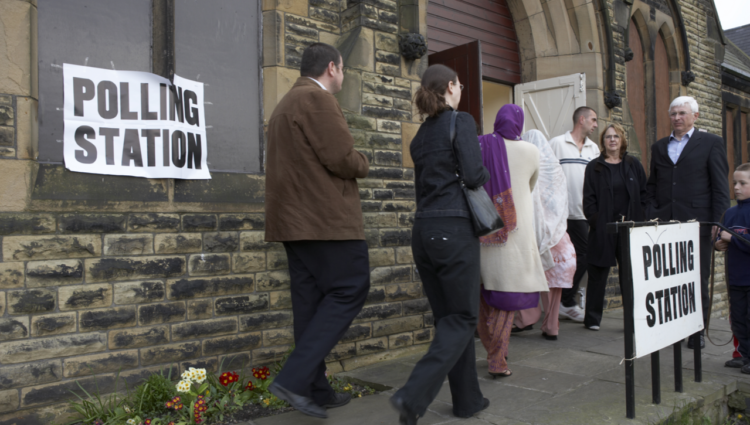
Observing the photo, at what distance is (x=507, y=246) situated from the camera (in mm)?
3479

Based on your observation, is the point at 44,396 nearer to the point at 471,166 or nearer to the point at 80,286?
the point at 80,286

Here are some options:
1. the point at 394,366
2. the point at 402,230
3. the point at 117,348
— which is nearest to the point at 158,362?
the point at 117,348

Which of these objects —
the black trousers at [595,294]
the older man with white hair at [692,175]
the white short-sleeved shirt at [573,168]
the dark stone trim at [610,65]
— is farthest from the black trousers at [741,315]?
the dark stone trim at [610,65]

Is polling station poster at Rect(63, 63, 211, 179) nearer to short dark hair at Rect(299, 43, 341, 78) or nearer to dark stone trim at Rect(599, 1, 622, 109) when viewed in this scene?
short dark hair at Rect(299, 43, 341, 78)

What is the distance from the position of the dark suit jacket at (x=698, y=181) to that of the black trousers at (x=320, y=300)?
9.89 ft

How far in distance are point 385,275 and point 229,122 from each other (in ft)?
5.65

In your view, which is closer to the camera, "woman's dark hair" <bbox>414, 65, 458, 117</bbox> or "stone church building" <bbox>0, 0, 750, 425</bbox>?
"woman's dark hair" <bbox>414, 65, 458, 117</bbox>

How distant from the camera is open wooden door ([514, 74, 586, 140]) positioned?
6918 millimetres

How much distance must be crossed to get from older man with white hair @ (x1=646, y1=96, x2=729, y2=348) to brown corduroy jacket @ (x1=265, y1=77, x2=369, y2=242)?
3000mm

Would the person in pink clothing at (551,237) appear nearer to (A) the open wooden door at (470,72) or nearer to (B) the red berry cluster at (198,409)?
(A) the open wooden door at (470,72)

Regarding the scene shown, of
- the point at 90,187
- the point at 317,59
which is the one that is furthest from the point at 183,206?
the point at 317,59

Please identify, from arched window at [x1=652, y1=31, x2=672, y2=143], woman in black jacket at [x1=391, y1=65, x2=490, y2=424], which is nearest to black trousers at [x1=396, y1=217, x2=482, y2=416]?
woman in black jacket at [x1=391, y1=65, x2=490, y2=424]

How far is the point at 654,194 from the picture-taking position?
192 inches

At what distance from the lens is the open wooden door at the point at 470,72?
5168 mm
